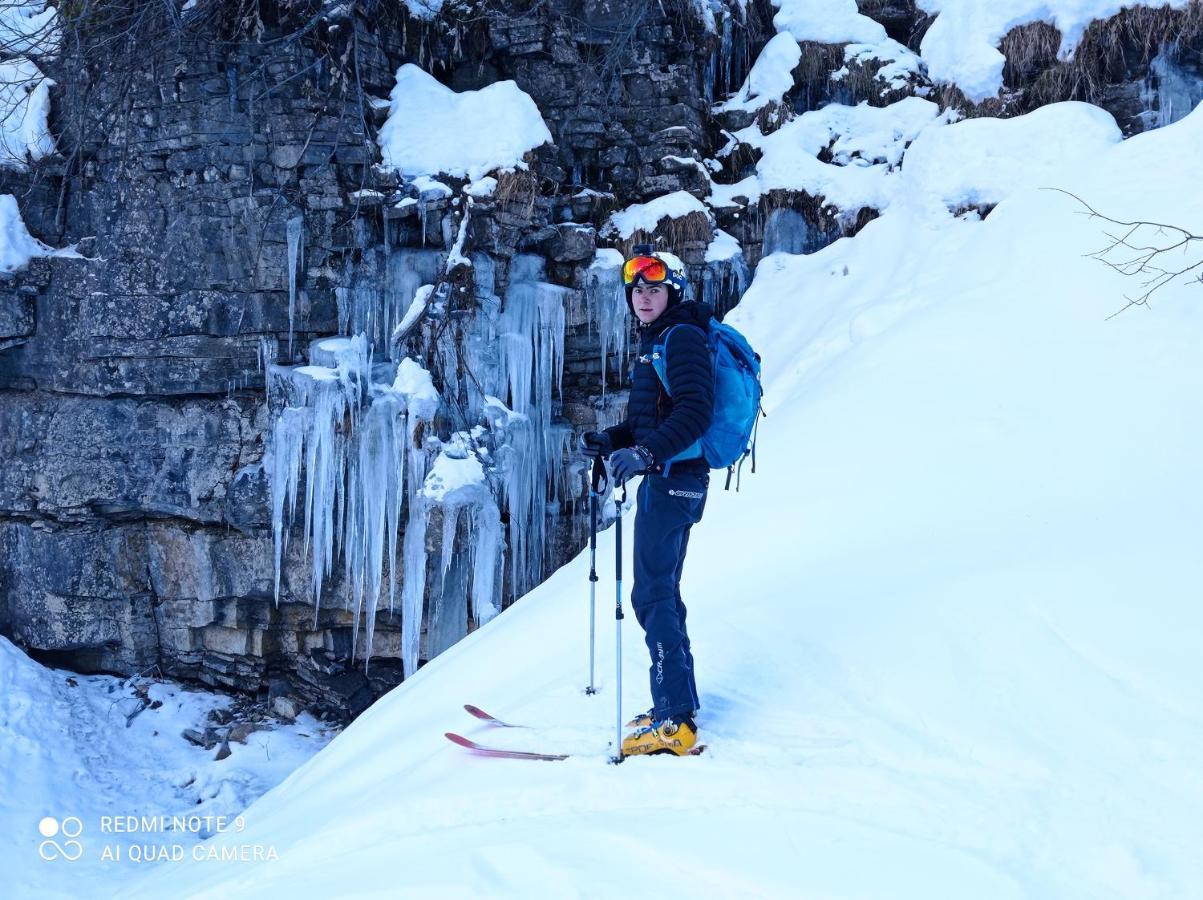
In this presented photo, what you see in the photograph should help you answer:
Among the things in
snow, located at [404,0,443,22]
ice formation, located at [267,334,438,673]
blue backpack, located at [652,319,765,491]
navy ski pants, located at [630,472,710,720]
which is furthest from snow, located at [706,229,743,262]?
navy ski pants, located at [630,472,710,720]

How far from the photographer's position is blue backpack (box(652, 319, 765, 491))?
295 centimetres

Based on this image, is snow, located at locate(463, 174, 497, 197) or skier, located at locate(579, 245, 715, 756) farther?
snow, located at locate(463, 174, 497, 197)

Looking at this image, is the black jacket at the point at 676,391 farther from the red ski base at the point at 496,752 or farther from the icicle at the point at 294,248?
the icicle at the point at 294,248

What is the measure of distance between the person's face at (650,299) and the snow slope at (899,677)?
1.45 meters

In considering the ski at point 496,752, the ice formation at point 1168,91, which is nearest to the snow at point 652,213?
the ice formation at point 1168,91

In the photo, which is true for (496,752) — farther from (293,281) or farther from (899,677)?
(293,281)

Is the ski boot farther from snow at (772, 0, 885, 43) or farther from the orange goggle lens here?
snow at (772, 0, 885, 43)

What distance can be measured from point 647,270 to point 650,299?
0.32ft

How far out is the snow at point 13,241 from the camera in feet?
27.9

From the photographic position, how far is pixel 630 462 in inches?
107

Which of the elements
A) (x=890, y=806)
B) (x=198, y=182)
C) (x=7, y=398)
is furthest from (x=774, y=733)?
(x=7, y=398)

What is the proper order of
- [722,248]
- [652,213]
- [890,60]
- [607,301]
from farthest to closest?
[890,60] < [722,248] < [652,213] < [607,301]

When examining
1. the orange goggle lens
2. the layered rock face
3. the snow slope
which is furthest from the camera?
the layered rock face

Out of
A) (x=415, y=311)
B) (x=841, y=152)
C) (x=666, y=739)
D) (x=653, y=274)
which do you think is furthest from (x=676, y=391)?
(x=841, y=152)
